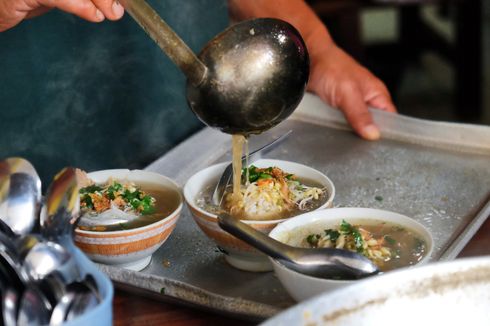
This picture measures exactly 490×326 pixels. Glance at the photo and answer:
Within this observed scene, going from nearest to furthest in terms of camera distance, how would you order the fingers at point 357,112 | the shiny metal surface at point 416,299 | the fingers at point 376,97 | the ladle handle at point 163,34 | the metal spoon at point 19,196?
the shiny metal surface at point 416,299, the metal spoon at point 19,196, the ladle handle at point 163,34, the fingers at point 357,112, the fingers at point 376,97

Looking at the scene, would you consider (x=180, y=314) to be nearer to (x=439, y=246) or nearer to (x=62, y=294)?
(x=62, y=294)

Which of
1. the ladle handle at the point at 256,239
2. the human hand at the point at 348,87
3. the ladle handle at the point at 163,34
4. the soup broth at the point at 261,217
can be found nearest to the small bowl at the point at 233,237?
the soup broth at the point at 261,217

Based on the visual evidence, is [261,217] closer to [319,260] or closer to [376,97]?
[319,260]

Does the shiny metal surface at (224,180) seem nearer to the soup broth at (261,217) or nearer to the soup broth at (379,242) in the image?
the soup broth at (261,217)

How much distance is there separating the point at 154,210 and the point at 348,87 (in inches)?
34.0

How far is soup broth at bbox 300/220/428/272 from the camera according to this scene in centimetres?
146

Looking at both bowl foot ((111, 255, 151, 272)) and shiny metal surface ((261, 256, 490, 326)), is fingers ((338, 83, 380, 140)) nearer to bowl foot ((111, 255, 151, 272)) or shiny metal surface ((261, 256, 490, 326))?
bowl foot ((111, 255, 151, 272))

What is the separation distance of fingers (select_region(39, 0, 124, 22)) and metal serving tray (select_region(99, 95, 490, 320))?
0.49 metres

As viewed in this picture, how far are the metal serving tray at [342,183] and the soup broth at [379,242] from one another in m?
0.11

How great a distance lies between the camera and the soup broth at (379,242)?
146 centimetres

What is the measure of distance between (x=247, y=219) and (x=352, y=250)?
0.87ft

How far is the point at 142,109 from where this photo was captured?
231 centimetres

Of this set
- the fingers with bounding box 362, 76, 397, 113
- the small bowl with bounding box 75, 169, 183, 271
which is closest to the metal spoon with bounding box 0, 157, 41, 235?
the small bowl with bounding box 75, 169, 183, 271

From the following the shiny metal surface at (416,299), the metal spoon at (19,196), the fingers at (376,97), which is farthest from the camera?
the fingers at (376,97)
